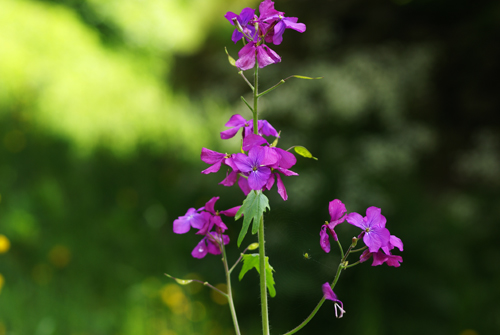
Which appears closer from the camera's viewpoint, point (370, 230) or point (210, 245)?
point (370, 230)

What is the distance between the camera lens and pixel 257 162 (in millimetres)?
554

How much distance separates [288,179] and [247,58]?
201 cm

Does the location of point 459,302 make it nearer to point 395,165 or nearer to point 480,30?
point 395,165

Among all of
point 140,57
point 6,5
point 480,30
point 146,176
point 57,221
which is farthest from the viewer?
point 140,57

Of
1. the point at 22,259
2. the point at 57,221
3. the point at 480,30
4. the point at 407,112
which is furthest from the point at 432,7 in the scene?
the point at 22,259

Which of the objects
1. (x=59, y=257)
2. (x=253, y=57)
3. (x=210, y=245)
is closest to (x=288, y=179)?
(x=59, y=257)

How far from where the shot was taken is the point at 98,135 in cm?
354

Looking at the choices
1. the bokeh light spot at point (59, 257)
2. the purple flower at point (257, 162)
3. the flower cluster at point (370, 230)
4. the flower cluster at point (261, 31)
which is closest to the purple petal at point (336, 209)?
the flower cluster at point (370, 230)

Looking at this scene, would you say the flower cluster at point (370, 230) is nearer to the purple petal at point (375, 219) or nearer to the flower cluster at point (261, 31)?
the purple petal at point (375, 219)

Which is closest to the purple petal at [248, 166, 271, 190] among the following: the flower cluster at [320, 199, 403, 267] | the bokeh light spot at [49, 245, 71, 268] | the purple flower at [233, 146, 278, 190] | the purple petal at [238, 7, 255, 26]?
the purple flower at [233, 146, 278, 190]

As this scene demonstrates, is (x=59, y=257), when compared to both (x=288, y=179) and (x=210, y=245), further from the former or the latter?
(x=210, y=245)

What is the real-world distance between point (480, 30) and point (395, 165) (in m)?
1.53

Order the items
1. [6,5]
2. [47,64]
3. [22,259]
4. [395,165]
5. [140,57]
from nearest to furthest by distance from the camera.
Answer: [22,259], [395,165], [47,64], [6,5], [140,57]

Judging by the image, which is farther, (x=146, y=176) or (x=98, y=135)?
(x=98, y=135)
